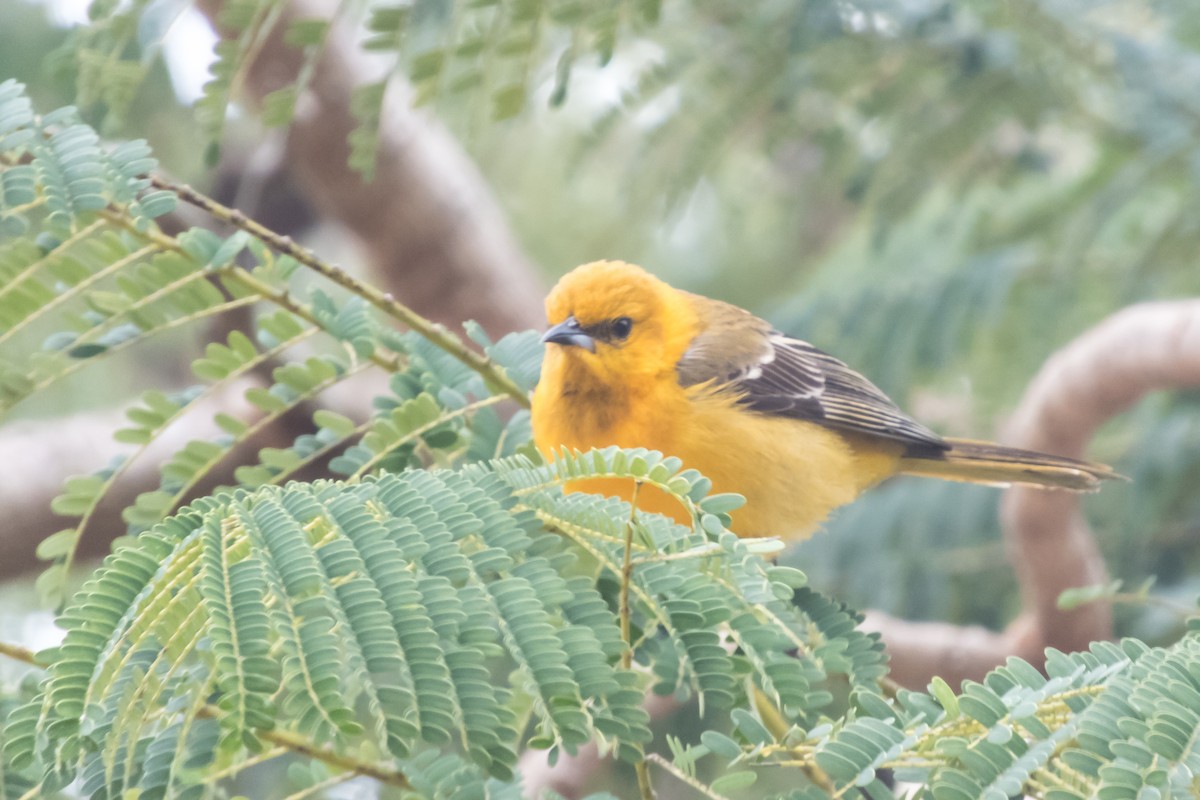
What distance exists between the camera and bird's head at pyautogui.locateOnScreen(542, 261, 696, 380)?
3068 millimetres

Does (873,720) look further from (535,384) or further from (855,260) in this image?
(855,260)

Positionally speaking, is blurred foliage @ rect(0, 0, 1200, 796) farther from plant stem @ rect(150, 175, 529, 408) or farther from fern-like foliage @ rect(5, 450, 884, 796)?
fern-like foliage @ rect(5, 450, 884, 796)

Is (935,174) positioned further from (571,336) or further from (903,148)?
(571,336)

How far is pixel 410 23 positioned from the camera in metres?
3.17

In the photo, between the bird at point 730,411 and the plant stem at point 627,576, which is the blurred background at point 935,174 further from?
the plant stem at point 627,576

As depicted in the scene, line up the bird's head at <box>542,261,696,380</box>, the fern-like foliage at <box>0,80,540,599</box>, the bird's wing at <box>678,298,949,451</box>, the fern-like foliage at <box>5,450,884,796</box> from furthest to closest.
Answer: the bird's wing at <box>678,298,949,451</box>, the bird's head at <box>542,261,696,380</box>, the fern-like foliage at <box>0,80,540,599</box>, the fern-like foliage at <box>5,450,884,796</box>

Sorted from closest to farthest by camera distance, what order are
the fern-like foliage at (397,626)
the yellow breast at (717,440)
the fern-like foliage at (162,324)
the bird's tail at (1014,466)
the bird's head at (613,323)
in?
the fern-like foliage at (397,626)
the fern-like foliage at (162,324)
the yellow breast at (717,440)
the bird's head at (613,323)
the bird's tail at (1014,466)

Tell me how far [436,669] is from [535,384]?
1.51 meters

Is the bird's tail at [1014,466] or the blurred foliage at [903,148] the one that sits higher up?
the blurred foliage at [903,148]

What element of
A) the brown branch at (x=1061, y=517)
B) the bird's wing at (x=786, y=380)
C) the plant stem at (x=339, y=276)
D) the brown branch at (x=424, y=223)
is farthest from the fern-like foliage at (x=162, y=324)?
the brown branch at (x=424, y=223)

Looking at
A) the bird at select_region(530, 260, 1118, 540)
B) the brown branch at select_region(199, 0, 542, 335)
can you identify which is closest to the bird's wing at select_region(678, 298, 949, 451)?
the bird at select_region(530, 260, 1118, 540)

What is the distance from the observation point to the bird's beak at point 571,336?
301 centimetres

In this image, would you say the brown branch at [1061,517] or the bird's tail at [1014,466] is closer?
the bird's tail at [1014,466]

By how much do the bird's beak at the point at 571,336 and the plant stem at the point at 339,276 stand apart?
1.46 feet
